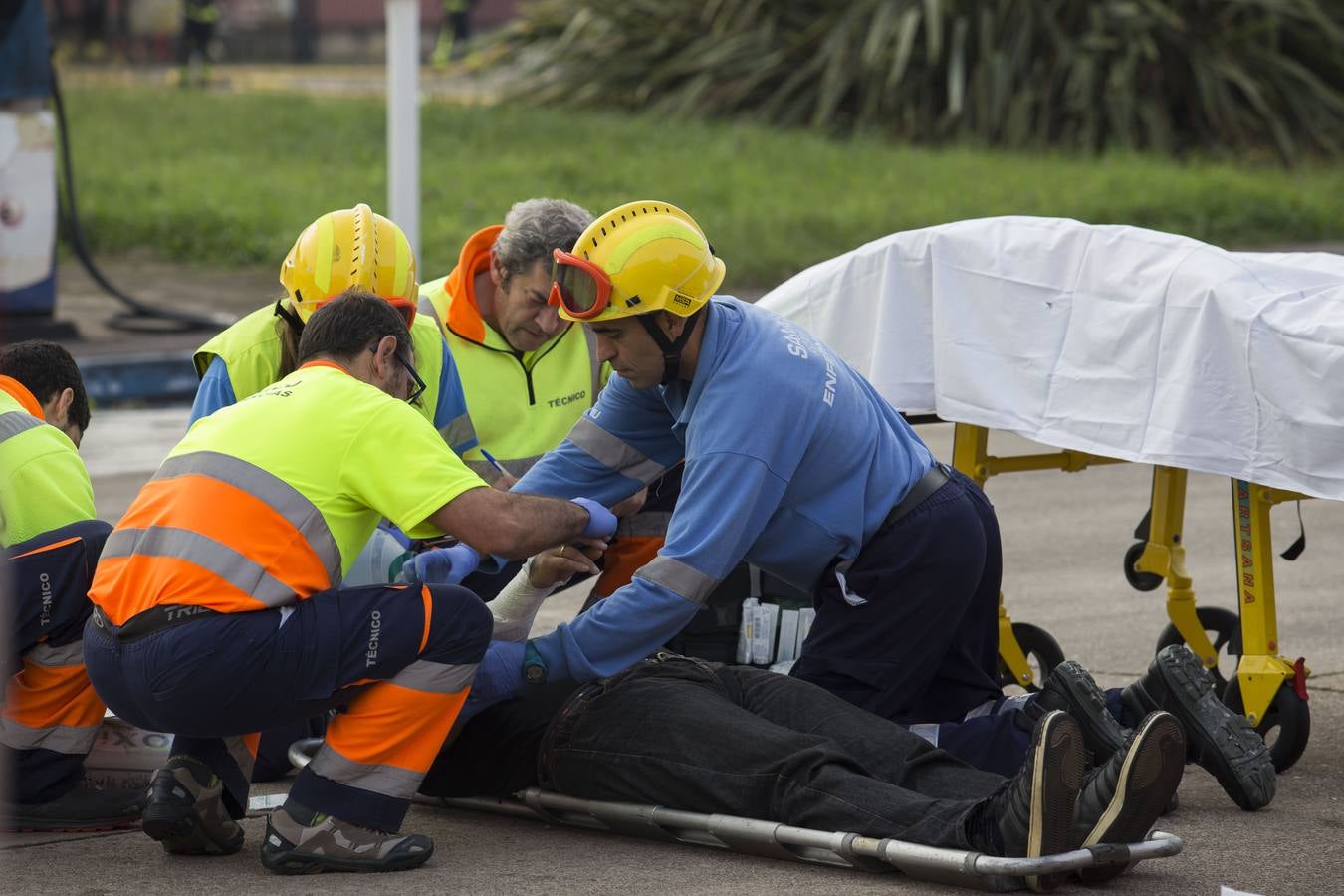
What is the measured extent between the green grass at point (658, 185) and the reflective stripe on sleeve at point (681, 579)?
9.29m

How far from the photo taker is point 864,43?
1972 centimetres

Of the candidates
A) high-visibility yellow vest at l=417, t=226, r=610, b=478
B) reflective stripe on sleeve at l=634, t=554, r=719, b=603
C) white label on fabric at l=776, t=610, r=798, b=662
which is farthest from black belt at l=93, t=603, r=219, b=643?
white label on fabric at l=776, t=610, r=798, b=662

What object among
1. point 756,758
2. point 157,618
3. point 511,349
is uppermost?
point 511,349

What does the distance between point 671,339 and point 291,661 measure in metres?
1.11

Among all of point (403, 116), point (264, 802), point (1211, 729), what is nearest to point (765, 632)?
point (1211, 729)

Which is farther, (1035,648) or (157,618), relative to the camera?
(1035,648)

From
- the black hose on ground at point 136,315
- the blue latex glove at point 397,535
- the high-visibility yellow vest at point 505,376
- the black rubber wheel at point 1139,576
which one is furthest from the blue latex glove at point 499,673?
the black hose on ground at point 136,315

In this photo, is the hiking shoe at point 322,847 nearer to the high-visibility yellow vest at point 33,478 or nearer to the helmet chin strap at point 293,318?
the high-visibility yellow vest at point 33,478

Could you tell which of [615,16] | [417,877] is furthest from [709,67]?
[417,877]

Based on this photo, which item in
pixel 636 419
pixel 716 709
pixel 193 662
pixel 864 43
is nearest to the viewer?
pixel 193 662

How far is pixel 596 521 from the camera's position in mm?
4324

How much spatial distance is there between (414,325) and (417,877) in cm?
173

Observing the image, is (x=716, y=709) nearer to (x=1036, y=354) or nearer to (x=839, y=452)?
(x=839, y=452)

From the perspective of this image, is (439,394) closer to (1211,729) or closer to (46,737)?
(46,737)
